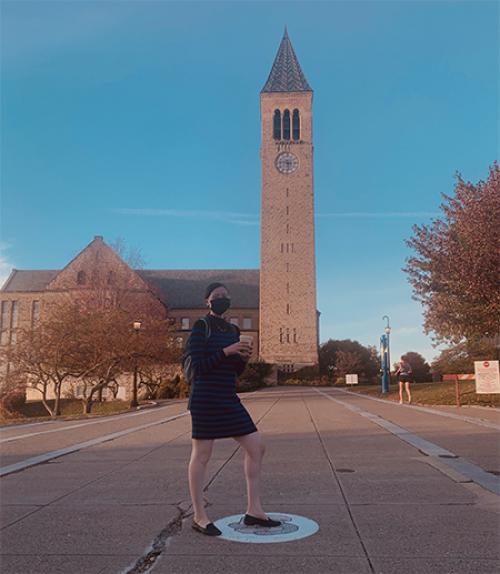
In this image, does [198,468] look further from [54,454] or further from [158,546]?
[54,454]

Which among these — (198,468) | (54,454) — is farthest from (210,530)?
(54,454)

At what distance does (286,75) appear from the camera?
7588 cm

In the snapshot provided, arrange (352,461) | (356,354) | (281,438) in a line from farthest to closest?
(356,354) < (281,438) < (352,461)

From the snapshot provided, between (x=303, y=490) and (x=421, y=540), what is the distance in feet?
5.91

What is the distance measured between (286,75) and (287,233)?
23478 millimetres

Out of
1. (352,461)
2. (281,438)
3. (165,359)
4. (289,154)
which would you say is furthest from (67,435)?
(289,154)

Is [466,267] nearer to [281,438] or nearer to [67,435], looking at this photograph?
[281,438]

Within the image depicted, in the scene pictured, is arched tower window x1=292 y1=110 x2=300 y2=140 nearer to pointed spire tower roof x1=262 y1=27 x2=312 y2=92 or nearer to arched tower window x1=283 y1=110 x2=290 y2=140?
arched tower window x1=283 y1=110 x2=290 y2=140

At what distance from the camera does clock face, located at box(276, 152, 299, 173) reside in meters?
70.6

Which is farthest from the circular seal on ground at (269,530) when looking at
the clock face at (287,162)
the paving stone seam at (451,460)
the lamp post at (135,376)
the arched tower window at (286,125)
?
the arched tower window at (286,125)

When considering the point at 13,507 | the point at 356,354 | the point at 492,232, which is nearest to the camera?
the point at 13,507

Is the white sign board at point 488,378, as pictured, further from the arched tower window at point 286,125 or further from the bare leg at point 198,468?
the arched tower window at point 286,125

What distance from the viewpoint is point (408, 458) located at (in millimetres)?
7430

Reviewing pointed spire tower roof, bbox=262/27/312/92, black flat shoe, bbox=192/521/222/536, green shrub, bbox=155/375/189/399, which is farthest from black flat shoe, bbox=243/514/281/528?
pointed spire tower roof, bbox=262/27/312/92
